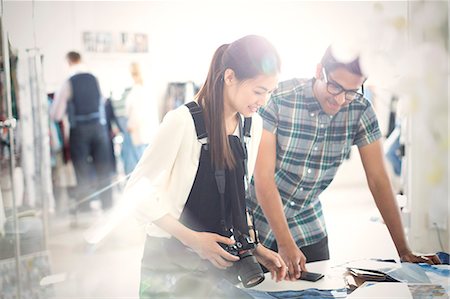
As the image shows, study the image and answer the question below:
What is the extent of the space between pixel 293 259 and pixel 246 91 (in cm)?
50

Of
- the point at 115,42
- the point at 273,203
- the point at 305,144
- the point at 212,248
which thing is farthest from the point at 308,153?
the point at 115,42

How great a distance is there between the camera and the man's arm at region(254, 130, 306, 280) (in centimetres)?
141

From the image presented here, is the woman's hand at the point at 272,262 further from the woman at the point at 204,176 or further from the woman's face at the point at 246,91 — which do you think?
the woman's face at the point at 246,91

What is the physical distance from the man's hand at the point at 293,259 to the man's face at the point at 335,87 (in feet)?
1.37

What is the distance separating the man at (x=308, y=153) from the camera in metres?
1.42

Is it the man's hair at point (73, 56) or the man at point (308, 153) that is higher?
the man's hair at point (73, 56)

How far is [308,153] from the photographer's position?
147 centimetres

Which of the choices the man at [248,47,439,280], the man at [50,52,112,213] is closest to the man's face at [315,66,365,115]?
the man at [248,47,439,280]

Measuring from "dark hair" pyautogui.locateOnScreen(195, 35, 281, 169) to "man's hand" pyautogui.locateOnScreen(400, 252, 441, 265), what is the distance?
0.65 metres

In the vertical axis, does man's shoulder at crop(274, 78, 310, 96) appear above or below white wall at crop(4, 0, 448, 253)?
below

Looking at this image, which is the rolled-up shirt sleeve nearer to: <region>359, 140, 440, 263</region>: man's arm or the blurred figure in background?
the blurred figure in background

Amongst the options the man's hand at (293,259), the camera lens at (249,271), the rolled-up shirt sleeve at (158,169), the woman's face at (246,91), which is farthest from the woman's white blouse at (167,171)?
the man's hand at (293,259)

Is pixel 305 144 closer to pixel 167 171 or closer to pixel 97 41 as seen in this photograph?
pixel 167 171

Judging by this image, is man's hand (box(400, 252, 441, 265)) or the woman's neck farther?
man's hand (box(400, 252, 441, 265))
